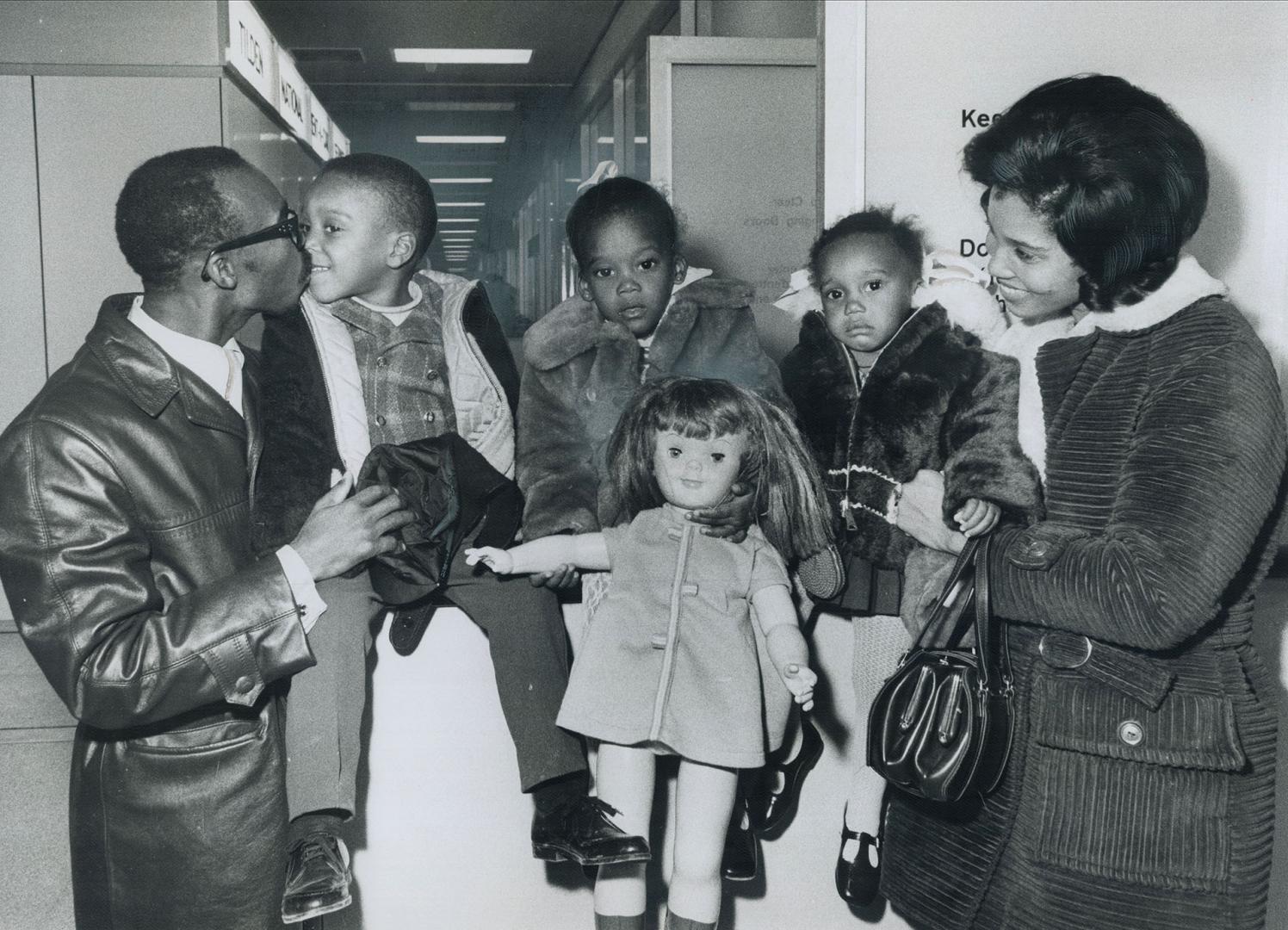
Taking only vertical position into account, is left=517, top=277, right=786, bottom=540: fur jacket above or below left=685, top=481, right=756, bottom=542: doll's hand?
above

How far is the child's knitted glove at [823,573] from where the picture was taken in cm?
211

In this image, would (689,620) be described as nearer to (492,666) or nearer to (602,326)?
(492,666)

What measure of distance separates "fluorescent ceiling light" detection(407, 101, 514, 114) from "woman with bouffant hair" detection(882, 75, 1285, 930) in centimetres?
292

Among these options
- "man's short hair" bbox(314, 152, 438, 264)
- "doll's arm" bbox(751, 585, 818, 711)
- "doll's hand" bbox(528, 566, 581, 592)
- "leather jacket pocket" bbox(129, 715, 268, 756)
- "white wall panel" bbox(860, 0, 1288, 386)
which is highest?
"white wall panel" bbox(860, 0, 1288, 386)

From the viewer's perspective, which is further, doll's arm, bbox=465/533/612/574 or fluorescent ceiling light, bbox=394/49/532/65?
fluorescent ceiling light, bbox=394/49/532/65

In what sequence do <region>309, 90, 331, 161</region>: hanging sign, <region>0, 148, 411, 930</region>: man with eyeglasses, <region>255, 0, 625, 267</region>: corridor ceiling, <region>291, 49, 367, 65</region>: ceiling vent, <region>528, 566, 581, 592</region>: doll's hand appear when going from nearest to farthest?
<region>0, 148, 411, 930</region>: man with eyeglasses
<region>528, 566, 581, 592</region>: doll's hand
<region>309, 90, 331, 161</region>: hanging sign
<region>255, 0, 625, 267</region>: corridor ceiling
<region>291, 49, 367, 65</region>: ceiling vent

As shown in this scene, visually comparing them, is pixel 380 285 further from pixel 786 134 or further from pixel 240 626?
pixel 786 134

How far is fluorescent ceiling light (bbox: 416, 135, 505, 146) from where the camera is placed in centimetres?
376

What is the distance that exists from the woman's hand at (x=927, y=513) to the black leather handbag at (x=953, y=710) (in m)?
0.19

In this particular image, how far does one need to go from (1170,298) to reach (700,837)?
1.22m

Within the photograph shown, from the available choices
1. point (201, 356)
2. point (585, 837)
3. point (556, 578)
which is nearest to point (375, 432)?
point (201, 356)

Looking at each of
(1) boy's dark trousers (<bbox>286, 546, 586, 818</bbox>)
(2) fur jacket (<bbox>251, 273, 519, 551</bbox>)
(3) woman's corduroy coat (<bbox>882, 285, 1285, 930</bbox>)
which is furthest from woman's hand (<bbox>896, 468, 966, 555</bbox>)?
(2) fur jacket (<bbox>251, 273, 519, 551</bbox>)

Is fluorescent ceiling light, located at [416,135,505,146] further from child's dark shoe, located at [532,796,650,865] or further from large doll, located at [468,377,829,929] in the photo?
child's dark shoe, located at [532,796,650,865]

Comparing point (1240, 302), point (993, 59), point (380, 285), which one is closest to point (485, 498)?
point (380, 285)
